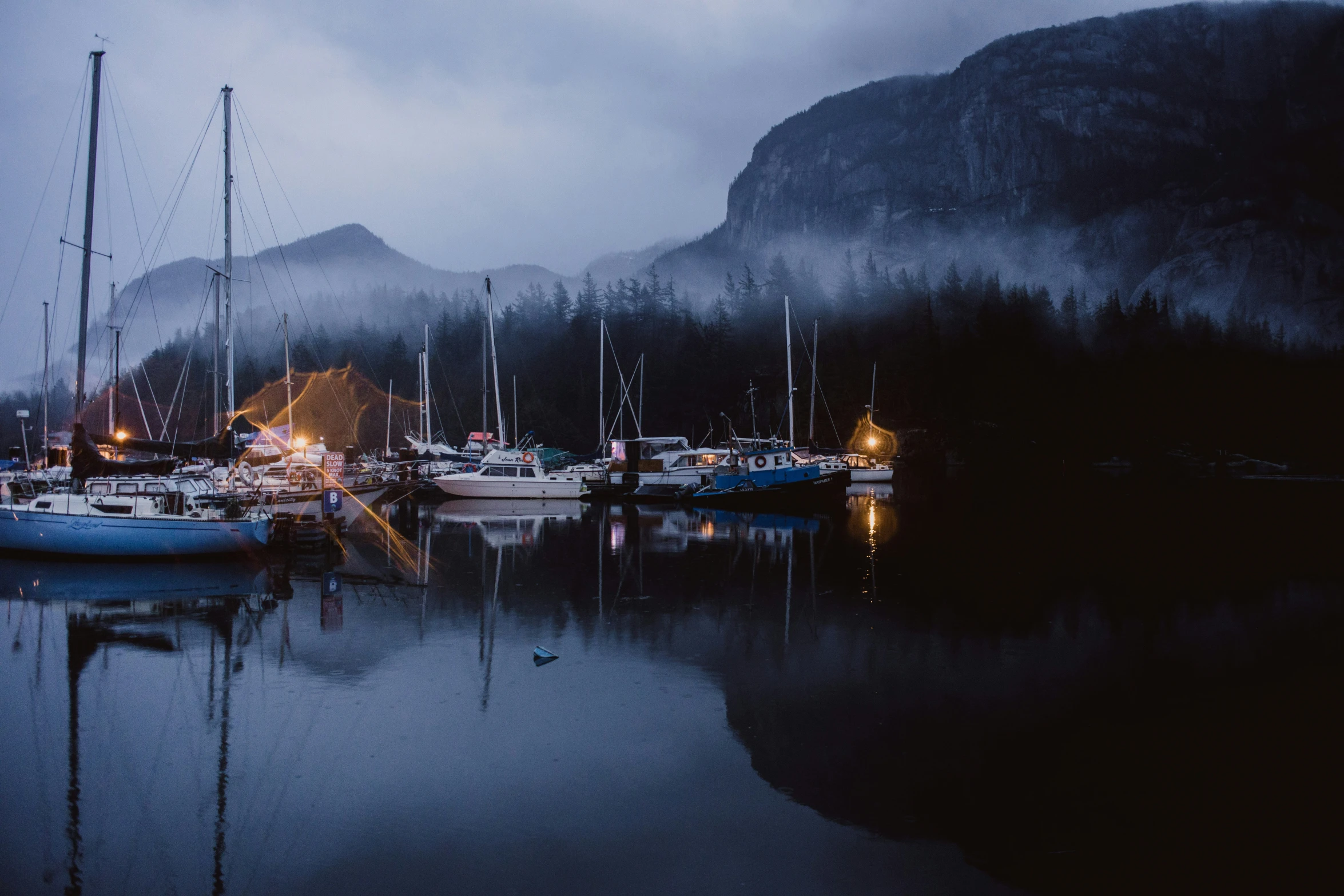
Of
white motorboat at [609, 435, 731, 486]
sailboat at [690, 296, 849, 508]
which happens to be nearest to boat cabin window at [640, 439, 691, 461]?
white motorboat at [609, 435, 731, 486]

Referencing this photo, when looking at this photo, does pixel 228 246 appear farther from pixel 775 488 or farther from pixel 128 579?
pixel 775 488

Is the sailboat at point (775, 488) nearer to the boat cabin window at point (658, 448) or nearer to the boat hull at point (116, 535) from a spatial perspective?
the boat cabin window at point (658, 448)

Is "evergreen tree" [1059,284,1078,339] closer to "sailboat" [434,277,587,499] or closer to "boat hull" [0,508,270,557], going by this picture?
"sailboat" [434,277,587,499]

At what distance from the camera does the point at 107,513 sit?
18125 millimetres

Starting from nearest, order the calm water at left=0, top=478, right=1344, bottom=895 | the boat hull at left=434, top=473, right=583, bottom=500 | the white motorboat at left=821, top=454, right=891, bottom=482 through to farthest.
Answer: the calm water at left=0, top=478, right=1344, bottom=895
the boat hull at left=434, top=473, right=583, bottom=500
the white motorboat at left=821, top=454, right=891, bottom=482

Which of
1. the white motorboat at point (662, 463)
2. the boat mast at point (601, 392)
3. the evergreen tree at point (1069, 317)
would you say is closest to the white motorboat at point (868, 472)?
the white motorboat at point (662, 463)

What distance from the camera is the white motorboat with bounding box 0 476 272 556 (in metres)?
17.8

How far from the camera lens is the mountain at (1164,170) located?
13350 centimetres

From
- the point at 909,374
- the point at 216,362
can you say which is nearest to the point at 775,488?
the point at 216,362

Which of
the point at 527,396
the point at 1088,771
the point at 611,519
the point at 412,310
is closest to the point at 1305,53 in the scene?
the point at 527,396

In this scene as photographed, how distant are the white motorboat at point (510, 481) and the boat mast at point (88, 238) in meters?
21.7

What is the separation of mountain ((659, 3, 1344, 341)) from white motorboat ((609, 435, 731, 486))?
118060mm

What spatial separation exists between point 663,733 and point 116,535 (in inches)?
628

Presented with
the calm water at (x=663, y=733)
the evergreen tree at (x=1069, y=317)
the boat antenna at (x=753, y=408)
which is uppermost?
the evergreen tree at (x=1069, y=317)
